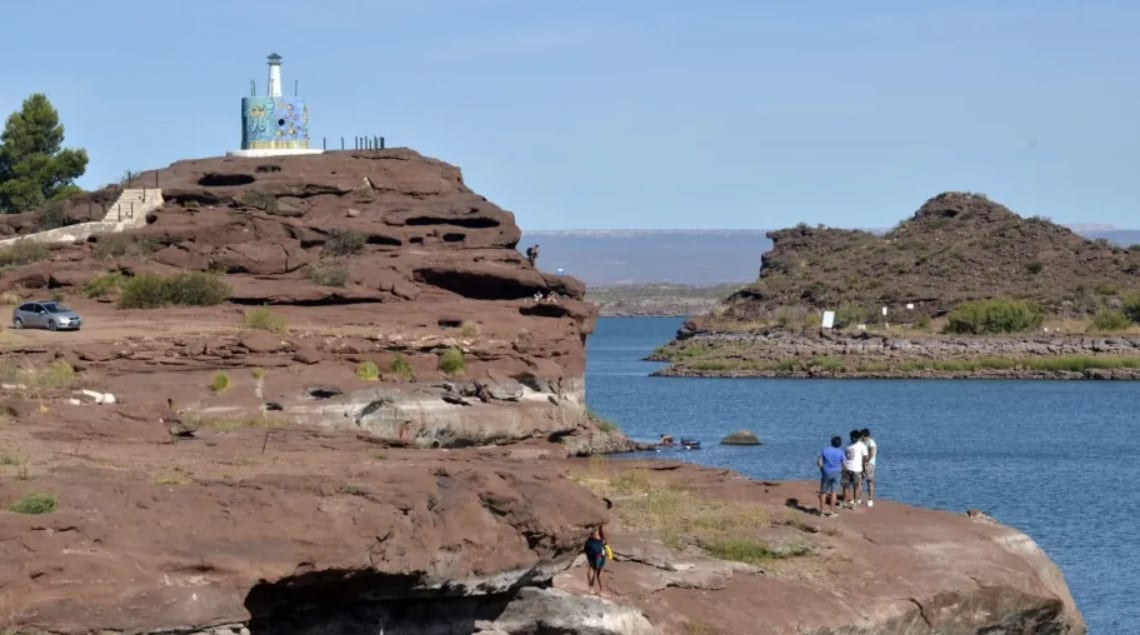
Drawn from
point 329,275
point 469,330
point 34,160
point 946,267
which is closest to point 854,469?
point 469,330

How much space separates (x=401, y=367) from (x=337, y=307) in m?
6.68

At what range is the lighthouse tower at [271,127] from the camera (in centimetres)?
7162

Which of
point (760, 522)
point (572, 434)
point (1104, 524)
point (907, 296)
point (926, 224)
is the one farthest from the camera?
point (926, 224)

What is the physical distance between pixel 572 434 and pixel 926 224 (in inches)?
4743

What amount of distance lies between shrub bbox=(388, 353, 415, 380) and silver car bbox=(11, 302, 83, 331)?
842 cm

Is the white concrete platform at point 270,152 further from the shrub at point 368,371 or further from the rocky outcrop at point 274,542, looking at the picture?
the rocky outcrop at point 274,542

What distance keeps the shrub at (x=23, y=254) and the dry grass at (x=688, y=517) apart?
1454 inches

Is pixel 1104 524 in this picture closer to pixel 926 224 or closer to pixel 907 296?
pixel 907 296

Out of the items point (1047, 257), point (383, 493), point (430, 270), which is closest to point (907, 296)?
point (1047, 257)

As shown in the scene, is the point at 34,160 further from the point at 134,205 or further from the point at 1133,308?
the point at 1133,308

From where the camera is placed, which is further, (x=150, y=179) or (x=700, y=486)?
(x=150, y=179)

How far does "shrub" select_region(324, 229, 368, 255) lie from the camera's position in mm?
61375

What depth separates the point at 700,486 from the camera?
31.9 metres

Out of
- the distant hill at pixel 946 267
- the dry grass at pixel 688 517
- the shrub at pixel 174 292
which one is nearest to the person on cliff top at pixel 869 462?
the dry grass at pixel 688 517
